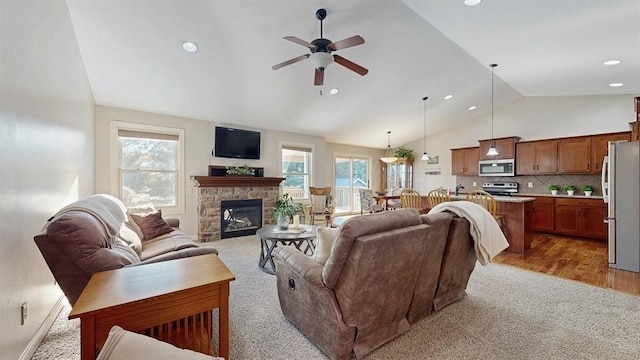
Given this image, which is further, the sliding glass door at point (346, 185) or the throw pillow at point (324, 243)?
the sliding glass door at point (346, 185)

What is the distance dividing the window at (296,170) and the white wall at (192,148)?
184 millimetres

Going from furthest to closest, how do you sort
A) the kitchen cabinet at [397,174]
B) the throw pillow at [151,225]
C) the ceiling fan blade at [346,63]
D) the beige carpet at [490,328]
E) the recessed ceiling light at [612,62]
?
1. the kitchen cabinet at [397,174]
2. the recessed ceiling light at [612,62]
3. the throw pillow at [151,225]
4. the ceiling fan blade at [346,63]
5. the beige carpet at [490,328]

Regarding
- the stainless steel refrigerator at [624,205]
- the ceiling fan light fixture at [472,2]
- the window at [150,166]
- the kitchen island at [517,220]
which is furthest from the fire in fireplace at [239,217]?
the stainless steel refrigerator at [624,205]

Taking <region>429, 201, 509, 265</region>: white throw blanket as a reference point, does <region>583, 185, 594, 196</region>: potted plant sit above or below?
above

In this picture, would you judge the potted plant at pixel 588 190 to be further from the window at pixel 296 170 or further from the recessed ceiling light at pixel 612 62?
the window at pixel 296 170

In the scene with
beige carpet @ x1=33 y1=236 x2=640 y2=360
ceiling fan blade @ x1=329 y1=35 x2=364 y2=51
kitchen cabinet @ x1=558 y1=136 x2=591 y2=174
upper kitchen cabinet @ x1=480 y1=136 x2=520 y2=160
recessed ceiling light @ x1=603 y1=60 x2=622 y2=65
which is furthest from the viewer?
upper kitchen cabinet @ x1=480 y1=136 x2=520 y2=160

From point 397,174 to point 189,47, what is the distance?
22.4ft

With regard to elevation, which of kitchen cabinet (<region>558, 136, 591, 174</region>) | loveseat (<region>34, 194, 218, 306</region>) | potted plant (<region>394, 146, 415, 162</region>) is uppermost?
potted plant (<region>394, 146, 415, 162</region>)

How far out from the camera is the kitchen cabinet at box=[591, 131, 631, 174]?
5.13 metres

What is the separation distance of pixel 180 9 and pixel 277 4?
105 cm

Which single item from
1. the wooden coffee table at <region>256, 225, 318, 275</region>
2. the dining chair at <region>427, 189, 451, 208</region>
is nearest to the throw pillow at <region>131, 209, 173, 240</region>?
the wooden coffee table at <region>256, 225, 318, 275</region>

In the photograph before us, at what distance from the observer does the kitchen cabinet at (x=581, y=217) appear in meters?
5.05

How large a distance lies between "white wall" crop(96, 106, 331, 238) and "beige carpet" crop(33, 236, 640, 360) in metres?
2.58

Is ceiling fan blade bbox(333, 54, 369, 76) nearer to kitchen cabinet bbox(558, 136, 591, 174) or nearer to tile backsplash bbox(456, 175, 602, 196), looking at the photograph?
kitchen cabinet bbox(558, 136, 591, 174)
